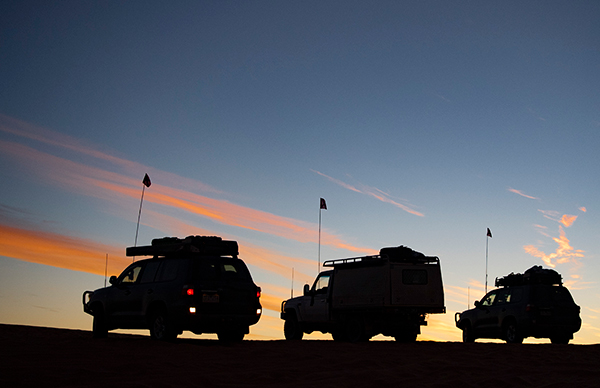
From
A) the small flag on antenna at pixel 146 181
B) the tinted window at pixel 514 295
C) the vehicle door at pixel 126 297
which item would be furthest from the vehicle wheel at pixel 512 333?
the small flag on antenna at pixel 146 181

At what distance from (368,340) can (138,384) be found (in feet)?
39.8

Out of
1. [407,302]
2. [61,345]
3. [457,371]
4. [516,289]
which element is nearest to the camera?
[457,371]

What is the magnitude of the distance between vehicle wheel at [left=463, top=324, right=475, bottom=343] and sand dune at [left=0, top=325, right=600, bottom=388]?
8479 mm

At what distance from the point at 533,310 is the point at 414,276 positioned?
4033 millimetres

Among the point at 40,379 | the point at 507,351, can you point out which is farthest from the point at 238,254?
the point at 40,379

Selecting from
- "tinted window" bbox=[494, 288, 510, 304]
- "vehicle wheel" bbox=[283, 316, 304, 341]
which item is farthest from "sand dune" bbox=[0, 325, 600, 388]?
"vehicle wheel" bbox=[283, 316, 304, 341]

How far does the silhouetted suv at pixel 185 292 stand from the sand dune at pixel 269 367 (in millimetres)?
1110

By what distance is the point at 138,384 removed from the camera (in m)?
7.79

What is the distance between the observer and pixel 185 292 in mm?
14414

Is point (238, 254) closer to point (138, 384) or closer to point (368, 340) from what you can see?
point (368, 340)

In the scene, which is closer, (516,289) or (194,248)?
(194,248)

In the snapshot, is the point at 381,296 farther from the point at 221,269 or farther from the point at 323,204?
the point at 323,204

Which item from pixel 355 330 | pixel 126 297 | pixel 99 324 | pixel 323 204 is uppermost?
pixel 323 204

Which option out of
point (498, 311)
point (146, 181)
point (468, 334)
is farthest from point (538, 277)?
point (146, 181)
